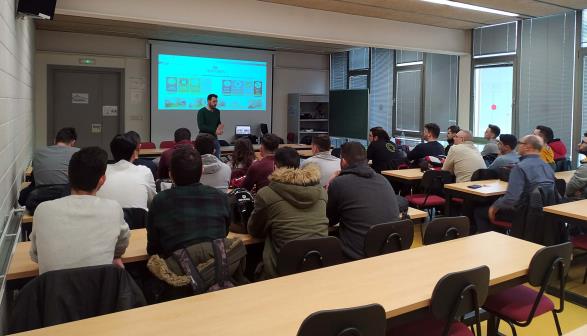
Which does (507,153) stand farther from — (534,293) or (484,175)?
(534,293)

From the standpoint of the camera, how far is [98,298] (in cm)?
178

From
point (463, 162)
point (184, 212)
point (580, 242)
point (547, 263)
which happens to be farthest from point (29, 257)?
point (463, 162)

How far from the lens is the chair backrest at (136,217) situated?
288 centimetres

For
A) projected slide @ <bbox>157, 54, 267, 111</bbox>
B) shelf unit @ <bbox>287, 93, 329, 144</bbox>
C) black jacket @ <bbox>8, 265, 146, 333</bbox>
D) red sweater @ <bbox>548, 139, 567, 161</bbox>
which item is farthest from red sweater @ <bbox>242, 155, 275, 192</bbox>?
shelf unit @ <bbox>287, 93, 329, 144</bbox>

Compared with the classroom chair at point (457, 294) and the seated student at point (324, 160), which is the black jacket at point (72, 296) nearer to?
the classroom chair at point (457, 294)

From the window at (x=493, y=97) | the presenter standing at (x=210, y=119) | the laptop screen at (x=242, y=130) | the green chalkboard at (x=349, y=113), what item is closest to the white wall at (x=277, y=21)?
the window at (x=493, y=97)

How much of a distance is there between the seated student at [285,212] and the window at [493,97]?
587 cm

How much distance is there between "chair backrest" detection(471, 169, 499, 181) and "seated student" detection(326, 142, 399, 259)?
8.81 ft

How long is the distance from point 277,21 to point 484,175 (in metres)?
3.35

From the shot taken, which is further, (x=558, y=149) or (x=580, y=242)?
(x=558, y=149)

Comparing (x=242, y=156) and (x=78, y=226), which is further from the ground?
(x=242, y=156)

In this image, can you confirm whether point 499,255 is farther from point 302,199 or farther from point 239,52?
point 239,52

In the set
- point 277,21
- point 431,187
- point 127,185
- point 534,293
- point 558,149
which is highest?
point 277,21

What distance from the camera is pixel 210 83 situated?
9453mm
